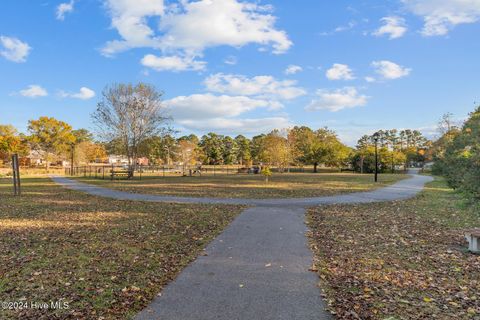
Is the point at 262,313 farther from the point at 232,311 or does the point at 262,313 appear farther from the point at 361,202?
the point at 361,202

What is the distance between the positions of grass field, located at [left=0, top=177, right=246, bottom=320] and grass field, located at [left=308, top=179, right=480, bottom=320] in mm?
2413

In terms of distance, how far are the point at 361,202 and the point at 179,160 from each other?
57318 mm

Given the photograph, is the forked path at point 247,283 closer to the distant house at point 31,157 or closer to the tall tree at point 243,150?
the distant house at point 31,157

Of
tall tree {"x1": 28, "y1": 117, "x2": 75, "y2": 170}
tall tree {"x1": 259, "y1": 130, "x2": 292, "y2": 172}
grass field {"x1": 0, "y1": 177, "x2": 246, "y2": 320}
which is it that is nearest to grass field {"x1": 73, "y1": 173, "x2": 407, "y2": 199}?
grass field {"x1": 0, "y1": 177, "x2": 246, "y2": 320}

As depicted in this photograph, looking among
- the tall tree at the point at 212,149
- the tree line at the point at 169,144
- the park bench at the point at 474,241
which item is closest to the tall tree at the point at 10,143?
the tree line at the point at 169,144

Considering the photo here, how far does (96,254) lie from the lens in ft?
17.9

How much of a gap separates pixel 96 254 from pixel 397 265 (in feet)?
17.0

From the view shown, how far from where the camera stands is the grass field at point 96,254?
12.1 ft

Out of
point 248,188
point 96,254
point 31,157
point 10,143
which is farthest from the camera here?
point 31,157

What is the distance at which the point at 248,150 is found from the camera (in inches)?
2857

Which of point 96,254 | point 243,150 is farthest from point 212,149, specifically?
point 96,254

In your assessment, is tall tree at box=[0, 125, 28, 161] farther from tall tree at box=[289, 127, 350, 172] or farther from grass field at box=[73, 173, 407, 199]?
tall tree at box=[289, 127, 350, 172]

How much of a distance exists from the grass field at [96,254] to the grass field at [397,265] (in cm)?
241

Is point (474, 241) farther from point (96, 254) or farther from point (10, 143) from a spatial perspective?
point (10, 143)
